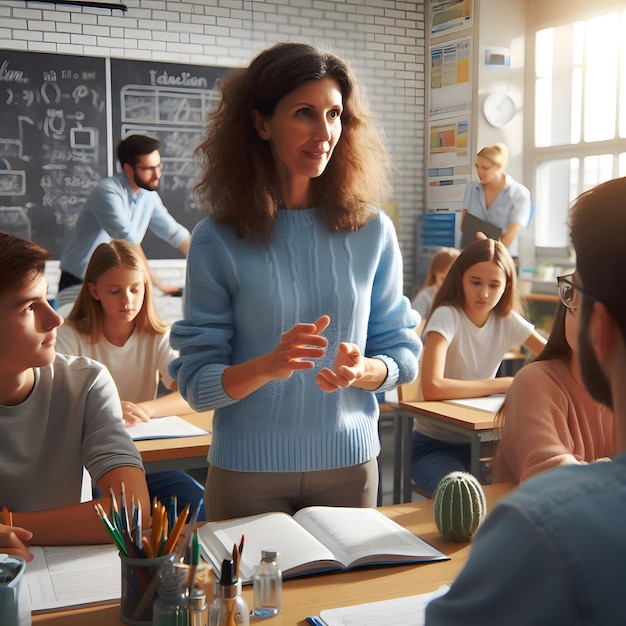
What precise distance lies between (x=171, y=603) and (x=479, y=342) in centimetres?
274

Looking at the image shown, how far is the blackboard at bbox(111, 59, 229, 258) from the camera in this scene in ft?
21.6

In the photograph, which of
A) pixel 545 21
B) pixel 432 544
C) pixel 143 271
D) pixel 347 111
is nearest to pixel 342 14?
pixel 545 21

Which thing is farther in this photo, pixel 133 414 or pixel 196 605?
pixel 133 414

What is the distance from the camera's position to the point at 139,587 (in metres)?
1.23

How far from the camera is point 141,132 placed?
666cm

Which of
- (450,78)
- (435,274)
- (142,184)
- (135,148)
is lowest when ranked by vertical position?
(435,274)

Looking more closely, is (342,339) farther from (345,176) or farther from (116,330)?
(116,330)

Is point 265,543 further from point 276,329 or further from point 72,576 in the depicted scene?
point 276,329

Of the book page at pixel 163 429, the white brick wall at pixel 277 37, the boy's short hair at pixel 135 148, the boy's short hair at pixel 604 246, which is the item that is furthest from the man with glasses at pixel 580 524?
the boy's short hair at pixel 135 148

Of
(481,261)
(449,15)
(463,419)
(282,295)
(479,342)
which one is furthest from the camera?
(449,15)

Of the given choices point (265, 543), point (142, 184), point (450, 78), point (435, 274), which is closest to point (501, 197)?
point (450, 78)

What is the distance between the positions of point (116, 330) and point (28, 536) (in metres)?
1.89

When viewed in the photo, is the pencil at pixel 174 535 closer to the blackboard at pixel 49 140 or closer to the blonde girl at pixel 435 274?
the blonde girl at pixel 435 274

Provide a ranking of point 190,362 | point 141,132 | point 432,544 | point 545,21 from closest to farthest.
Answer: point 432,544
point 190,362
point 141,132
point 545,21
